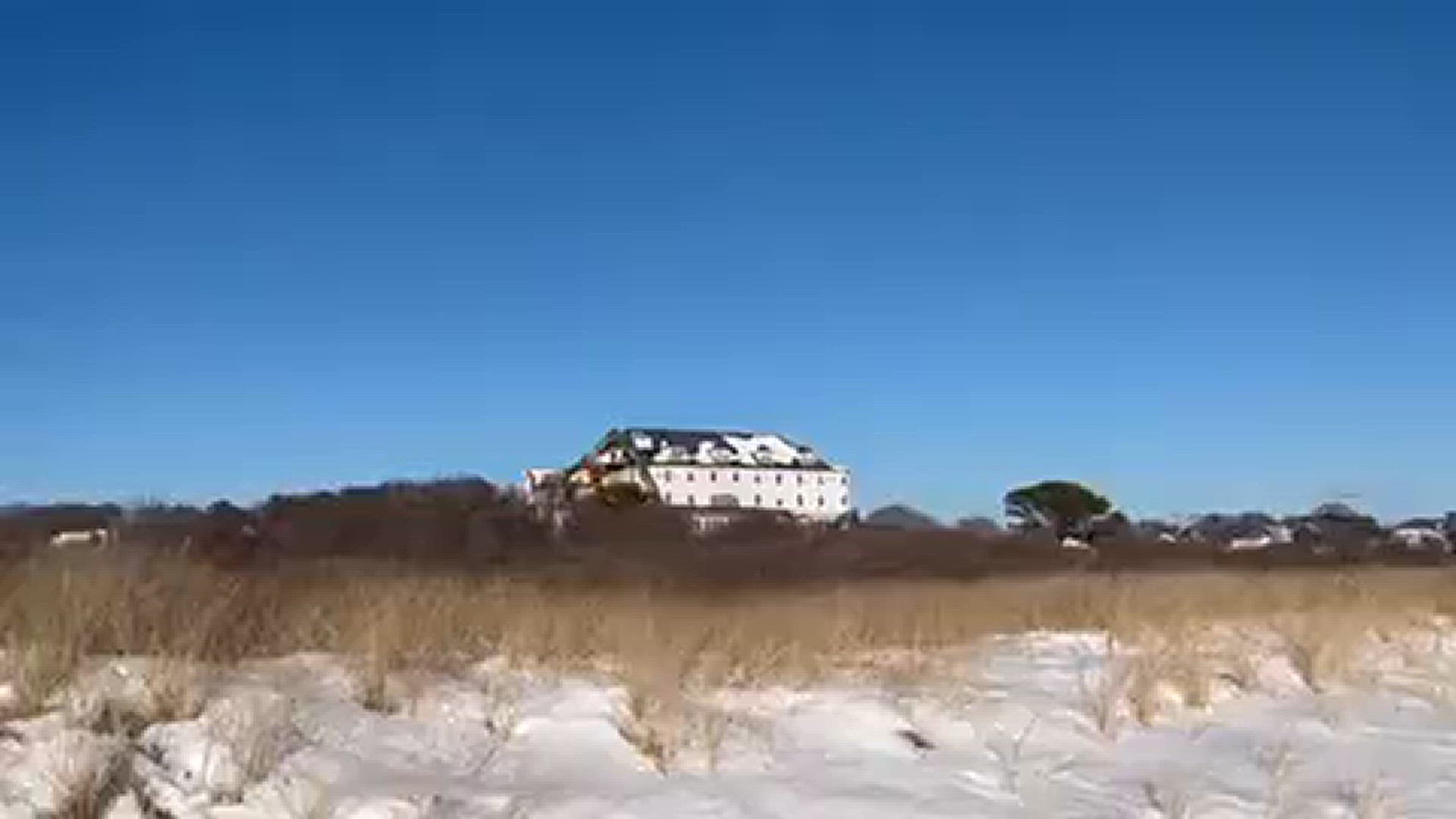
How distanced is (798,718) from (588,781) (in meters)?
1.79

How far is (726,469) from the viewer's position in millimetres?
104062

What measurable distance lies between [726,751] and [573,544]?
28.9m

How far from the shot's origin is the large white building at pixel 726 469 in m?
98.9

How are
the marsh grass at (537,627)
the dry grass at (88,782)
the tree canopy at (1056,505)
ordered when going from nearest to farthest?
1. the dry grass at (88,782)
2. the marsh grass at (537,627)
3. the tree canopy at (1056,505)

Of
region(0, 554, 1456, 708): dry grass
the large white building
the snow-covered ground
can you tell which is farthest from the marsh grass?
the large white building

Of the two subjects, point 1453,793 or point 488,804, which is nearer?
point 488,804

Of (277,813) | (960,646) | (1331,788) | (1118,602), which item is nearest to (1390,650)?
(1118,602)

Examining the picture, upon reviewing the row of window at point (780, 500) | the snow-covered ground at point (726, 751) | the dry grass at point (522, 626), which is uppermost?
the row of window at point (780, 500)

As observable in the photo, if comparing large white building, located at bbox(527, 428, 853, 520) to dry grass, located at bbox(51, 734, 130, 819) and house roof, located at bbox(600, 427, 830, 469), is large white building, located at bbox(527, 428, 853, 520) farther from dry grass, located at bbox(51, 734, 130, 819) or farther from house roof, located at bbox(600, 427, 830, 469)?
dry grass, located at bbox(51, 734, 130, 819)

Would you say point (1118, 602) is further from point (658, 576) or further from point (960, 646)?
point (658, 576)

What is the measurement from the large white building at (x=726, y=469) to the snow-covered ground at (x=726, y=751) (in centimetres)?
8369

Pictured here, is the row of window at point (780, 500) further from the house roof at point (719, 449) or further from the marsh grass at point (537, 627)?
the marsh grass at point (537, 627)

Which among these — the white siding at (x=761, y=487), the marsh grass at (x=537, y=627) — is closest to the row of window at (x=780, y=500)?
the white siding at (x=761, y=487)

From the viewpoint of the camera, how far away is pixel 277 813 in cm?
542
